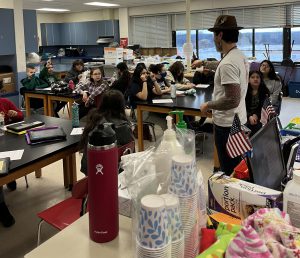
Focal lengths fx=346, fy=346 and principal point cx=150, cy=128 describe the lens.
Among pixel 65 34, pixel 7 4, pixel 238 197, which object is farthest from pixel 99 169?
pixel 65 34

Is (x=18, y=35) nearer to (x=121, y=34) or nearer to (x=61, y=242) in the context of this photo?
(x=121, y=34)

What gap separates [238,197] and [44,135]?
1.83 meters

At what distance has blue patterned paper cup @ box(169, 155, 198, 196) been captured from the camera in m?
0.88

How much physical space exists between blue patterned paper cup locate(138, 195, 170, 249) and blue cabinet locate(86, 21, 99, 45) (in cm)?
1120

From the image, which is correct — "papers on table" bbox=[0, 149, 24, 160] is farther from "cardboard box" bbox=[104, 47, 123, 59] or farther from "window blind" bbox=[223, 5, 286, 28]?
"window blind" bbox=[223, 5, 286, 28]

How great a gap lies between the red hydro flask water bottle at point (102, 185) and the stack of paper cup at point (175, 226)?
22 cm

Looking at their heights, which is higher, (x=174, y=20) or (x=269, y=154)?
(x=174, y=20)

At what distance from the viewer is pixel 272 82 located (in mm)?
4656

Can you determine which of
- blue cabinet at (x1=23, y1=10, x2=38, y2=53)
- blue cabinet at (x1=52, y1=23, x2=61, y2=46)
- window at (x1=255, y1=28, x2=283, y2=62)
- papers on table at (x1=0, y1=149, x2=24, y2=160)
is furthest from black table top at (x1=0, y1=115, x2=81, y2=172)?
blue cabinet at (x1=52, y1=23, x2=61, y2=46)

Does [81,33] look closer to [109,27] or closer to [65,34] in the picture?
[65,34]

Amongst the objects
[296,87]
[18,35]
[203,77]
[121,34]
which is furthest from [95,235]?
[121,34]

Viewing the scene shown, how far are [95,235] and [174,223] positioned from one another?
1.08 feet

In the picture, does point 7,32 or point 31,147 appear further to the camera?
point 7,32

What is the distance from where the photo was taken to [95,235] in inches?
40.2
